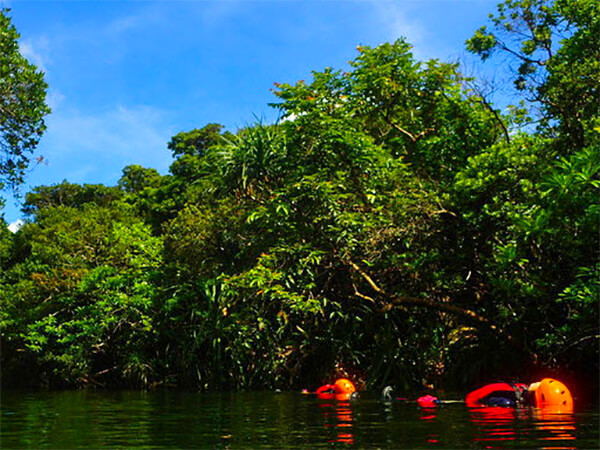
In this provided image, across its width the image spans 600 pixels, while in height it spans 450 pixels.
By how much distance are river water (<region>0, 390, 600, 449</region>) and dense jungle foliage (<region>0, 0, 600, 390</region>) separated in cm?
336

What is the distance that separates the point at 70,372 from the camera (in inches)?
830

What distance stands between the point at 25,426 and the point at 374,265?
30.2ft

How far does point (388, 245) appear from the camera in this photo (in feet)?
47.9

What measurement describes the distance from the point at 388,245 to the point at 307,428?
7978mm

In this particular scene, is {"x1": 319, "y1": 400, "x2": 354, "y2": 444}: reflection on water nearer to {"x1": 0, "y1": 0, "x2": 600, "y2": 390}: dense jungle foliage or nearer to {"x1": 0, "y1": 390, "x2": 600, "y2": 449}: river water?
{"x1": 0, "y1": 390, "x2": 600, "y2": 449}: river water

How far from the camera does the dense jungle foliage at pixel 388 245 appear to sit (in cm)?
1205

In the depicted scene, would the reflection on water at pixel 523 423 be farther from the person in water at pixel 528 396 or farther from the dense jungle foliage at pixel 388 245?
the dense jungle foliage at pixel 388 245

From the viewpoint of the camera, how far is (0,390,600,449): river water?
5738 mm

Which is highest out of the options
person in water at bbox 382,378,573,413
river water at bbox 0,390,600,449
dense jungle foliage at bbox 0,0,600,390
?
dense jungle foliage at bbox 0,0,600,390

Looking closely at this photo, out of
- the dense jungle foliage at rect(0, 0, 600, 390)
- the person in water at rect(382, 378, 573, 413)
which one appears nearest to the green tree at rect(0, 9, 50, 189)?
the dense jungle foliage at rect(0, 0, 600, 390)

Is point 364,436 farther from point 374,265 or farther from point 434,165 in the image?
point 434,165

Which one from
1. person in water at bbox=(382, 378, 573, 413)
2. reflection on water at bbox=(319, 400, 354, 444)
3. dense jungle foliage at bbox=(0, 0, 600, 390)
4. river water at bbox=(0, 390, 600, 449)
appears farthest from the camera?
dense jungle foliage at bbox=(0, 0, 600, 390)

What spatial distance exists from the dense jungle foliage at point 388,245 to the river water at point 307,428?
336 centimetres

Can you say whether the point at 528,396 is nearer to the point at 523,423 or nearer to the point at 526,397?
the point at 526,397
